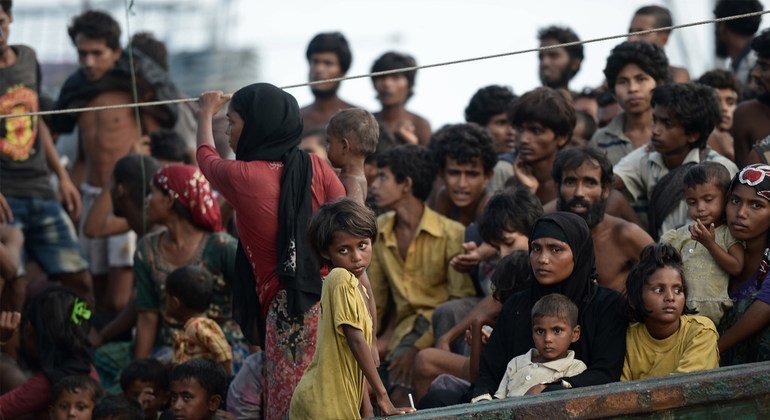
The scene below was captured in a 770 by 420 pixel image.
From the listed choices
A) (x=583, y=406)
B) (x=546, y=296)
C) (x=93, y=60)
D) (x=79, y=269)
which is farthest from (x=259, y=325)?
(x=93, y=60)

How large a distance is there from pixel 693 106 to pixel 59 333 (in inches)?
138

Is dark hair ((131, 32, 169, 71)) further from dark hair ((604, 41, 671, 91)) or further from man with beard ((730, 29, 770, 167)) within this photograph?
man with beard ((730, 29, 770, 167))

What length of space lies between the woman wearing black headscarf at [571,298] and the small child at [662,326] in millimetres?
83

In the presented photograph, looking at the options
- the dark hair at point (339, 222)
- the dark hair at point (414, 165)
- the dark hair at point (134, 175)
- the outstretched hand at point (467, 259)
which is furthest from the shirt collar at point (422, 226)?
the dark hair at point (339, 222)

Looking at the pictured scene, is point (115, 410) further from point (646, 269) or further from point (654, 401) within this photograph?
point (654, 401)

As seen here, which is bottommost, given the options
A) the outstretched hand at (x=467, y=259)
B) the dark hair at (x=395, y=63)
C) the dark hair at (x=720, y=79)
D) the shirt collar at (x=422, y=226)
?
the outstretched hand at (x=467, y=259)

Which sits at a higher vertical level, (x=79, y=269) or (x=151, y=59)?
(x=151, y=59)

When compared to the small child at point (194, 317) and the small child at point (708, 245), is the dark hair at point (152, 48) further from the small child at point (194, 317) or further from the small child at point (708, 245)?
the small child at point (708, 245)

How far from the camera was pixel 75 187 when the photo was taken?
10664 mm

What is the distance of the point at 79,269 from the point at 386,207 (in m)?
2.33

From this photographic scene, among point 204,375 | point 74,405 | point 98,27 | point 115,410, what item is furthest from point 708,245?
point 98,27

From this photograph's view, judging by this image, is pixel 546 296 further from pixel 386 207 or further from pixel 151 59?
pixel 151 59

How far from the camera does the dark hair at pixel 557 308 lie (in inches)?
231

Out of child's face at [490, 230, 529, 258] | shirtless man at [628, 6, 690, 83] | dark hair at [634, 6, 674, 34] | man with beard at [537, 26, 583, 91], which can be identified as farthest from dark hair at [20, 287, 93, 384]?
dark hair at [634, 6, 674, 34]
